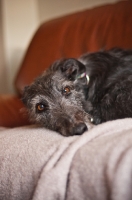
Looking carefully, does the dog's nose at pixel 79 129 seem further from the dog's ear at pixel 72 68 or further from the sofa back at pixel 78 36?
the sofa back at pixel 78 36

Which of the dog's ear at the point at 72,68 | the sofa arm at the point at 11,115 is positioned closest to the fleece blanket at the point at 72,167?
the dog's ear at the point at 72,68

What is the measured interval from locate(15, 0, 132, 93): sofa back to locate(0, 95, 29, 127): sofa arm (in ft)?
1.15

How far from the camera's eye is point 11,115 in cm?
235

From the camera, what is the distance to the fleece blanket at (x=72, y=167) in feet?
3.00

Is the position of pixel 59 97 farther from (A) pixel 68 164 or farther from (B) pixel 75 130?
(A) pixel 68 164

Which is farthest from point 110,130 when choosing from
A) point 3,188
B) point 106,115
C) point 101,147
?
point 106,115

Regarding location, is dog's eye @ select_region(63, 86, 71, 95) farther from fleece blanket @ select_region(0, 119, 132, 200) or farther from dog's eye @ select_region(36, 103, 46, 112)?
fleece blanket @ select_region(0, 119, 132, 200)

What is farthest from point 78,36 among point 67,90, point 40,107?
point 40,107

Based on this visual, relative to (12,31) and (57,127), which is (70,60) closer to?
(57,127)

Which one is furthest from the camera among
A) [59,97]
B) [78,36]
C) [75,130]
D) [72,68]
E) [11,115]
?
[78,36]

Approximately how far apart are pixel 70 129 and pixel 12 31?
9.22ft

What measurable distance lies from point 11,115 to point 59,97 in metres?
0.77

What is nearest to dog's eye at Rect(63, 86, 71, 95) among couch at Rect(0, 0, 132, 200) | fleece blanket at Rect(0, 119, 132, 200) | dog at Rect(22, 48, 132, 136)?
dog at Rect(22, 48, 132, 136)

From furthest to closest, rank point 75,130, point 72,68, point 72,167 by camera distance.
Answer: point 72,68, point 75,130, point 72,167
